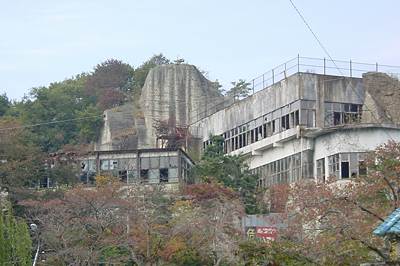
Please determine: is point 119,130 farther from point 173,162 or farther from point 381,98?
point 381,98

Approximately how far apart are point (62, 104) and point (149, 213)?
3784 cm

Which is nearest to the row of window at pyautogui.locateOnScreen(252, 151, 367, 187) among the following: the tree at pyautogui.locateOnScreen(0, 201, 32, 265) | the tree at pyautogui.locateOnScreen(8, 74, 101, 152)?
the tree at pyautogui.locateOnScreen(0, 201, 32, 265)

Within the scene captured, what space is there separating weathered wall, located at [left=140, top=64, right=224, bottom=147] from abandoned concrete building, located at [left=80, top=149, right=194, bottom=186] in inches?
552

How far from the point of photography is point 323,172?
55844 mm

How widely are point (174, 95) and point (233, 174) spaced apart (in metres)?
22.9

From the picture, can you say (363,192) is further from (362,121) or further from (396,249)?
(362,121)

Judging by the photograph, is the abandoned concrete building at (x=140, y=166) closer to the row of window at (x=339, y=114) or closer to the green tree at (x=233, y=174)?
the green tree at (x=233, y=174)

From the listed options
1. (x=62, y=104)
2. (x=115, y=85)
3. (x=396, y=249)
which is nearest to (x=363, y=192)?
(x=396, y=249)

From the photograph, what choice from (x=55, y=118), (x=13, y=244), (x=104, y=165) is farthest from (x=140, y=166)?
(x=55, y=118)

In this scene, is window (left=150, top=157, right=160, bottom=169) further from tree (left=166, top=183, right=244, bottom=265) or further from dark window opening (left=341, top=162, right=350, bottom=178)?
dark window opening (left=341, top=162, right=350, bottom=178)

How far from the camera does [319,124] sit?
189 ft

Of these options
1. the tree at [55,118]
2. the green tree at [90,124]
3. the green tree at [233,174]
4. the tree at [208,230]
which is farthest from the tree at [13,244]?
the green tree at [90,124]

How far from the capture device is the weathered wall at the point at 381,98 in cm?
5888

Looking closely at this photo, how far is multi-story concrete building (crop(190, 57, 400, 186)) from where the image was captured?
53.8 metres
